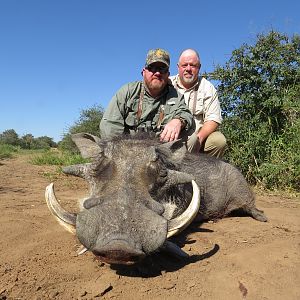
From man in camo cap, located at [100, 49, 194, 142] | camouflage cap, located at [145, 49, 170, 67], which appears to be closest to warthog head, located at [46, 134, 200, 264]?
man in camo cap, located at [100, 49, 194, 142]

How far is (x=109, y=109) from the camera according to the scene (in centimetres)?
496

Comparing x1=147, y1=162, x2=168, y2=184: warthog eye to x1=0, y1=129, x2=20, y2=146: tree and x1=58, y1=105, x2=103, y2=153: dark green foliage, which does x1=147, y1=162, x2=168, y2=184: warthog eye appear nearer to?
x1=58, y1=105, x2=103, y2=153: dark green foliage

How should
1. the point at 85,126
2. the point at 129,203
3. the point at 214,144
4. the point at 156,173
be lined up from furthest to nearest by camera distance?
the point at 85,126 → the point at 214,144 → the point at 156,173 → the point at 129,203

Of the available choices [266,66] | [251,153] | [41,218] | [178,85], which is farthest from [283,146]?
[41,218]

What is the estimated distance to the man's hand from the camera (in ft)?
13.4

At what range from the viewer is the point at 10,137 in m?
38.8

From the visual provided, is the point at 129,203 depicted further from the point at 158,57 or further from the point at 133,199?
the point at 158,57

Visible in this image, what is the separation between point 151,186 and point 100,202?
0.44 metres

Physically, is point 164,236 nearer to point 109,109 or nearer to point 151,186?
Result: point 151,186

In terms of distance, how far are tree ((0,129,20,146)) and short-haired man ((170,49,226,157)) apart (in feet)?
110

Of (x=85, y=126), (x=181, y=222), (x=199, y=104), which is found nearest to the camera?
(x=181, y=222)

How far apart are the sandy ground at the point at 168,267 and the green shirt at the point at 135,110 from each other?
1359 millimetres

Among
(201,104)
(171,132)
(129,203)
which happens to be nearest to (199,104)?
(201,104)

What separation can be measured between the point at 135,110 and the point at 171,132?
0.97m
